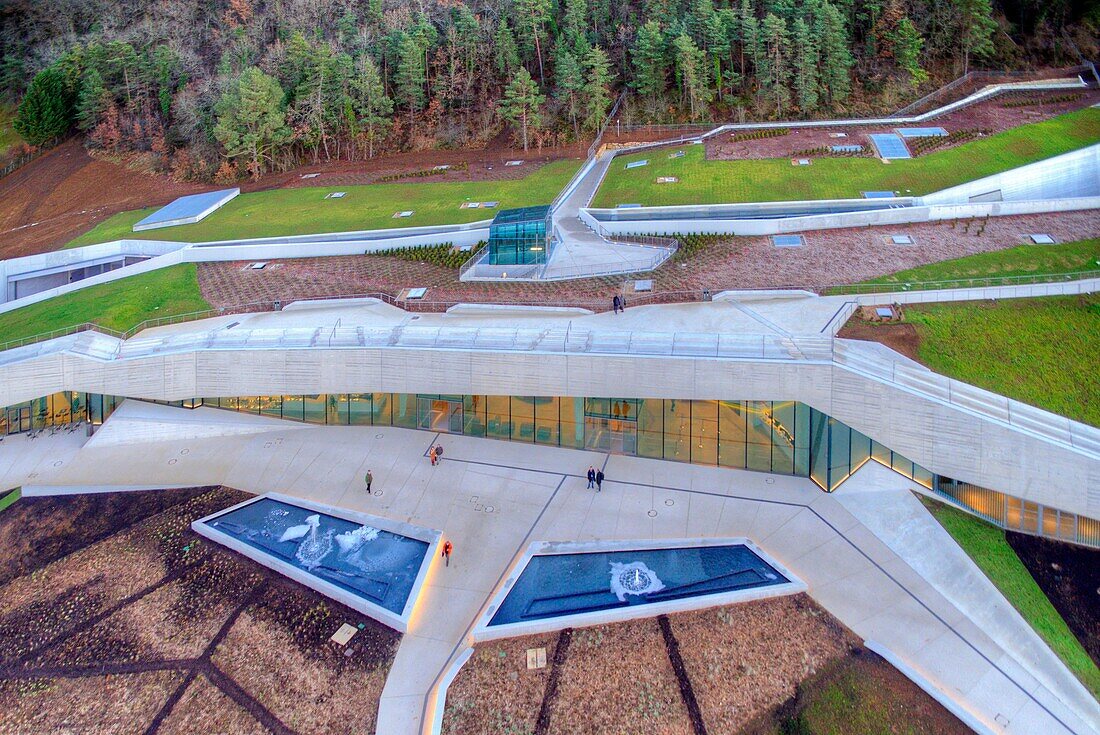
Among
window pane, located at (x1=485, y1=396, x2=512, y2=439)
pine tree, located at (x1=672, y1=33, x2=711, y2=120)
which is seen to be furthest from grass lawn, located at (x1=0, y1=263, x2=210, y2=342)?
pine tree, located at (x1=672, y1=33, x2=711, y2=120)

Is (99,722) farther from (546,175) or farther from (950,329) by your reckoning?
(546,175)

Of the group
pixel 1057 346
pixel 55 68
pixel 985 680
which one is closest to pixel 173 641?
pixel 985 680

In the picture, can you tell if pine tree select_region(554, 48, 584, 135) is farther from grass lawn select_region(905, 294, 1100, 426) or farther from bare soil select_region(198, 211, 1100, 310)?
grass lawn select_region(905, 294, 1100, 426)

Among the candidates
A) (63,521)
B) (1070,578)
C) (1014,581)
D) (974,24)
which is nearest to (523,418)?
(1014,581)

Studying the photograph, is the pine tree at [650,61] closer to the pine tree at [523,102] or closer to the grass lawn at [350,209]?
the pine tree at [523,102]

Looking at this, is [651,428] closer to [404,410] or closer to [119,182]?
[404,410]

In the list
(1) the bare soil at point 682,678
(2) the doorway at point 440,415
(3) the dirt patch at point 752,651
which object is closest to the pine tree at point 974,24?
(2) the doorway at point 440,415
